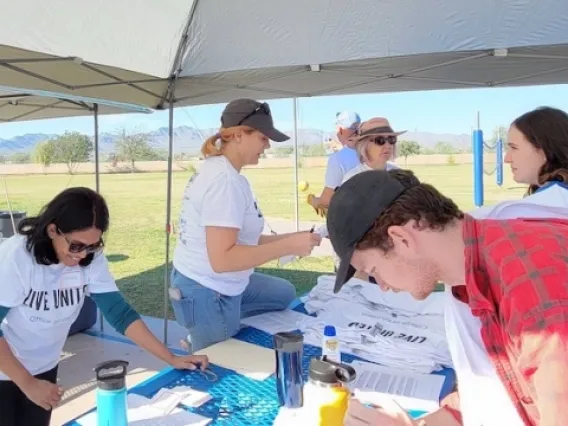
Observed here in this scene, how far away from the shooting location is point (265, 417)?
112 cm

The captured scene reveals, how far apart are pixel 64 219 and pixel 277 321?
814mm

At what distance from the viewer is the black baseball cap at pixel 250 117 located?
173cm

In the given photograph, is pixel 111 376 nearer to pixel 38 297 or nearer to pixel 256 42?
pixel 38 297

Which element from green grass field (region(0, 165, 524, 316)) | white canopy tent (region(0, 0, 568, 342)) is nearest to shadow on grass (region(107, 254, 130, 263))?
green grass field (region(0, 165, 524, 316))

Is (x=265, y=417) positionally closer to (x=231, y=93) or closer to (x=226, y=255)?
(x=226, y=255)

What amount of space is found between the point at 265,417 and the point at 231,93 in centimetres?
246

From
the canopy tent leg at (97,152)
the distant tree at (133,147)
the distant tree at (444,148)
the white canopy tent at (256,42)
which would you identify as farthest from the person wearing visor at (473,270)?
the distant tree at (444,148)

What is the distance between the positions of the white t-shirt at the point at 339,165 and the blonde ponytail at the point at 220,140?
164 centimetres

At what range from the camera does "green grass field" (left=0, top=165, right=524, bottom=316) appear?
5465 mm

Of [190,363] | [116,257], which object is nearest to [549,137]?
[190,363]

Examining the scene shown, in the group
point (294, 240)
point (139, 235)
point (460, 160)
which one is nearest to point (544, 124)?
point (294, 240)

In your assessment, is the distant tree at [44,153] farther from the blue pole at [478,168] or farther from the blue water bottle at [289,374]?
the blue water bottle at [289,374]

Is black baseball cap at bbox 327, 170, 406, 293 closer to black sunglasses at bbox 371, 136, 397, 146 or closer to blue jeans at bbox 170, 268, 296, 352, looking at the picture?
blue jeans at bbox 170, 268, 296, 352

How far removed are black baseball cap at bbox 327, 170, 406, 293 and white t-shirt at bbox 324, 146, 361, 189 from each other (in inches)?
97.1
